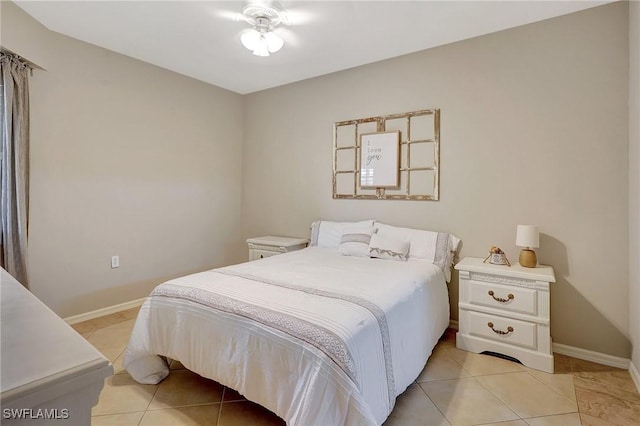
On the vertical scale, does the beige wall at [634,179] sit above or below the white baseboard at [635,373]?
above

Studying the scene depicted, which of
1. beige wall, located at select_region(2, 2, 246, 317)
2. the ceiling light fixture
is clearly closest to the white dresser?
the ceiling light fixture

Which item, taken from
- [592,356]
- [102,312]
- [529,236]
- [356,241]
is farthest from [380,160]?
[102,312]

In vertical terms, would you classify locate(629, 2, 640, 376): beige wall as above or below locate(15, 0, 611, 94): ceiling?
below

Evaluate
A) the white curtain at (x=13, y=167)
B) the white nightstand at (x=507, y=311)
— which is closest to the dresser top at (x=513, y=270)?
the white nightstand at (x=507, y=311)

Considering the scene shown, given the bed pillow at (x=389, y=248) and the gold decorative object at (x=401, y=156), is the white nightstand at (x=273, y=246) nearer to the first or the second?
the gold decorative object at (x=401, y=156)

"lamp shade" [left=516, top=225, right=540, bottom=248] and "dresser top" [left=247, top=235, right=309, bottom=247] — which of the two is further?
"dresser top" [left=247, top=235, right=309, bottom=247]

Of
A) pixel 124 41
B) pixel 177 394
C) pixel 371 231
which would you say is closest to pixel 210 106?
pixel 124 41

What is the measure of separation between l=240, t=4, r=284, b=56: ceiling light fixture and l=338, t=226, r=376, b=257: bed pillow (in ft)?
5.70

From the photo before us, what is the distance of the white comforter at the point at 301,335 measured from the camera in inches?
50.6

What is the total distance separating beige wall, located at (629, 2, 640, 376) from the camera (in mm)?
1959

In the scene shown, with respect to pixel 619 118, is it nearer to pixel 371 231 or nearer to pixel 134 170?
pixel 371 231

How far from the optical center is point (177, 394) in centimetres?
186

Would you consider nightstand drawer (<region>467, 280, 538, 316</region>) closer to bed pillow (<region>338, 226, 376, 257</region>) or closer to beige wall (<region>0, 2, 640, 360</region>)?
beige wall (<region>0, 2, 640, 360</region>)

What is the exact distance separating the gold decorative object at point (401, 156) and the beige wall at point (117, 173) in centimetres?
165
